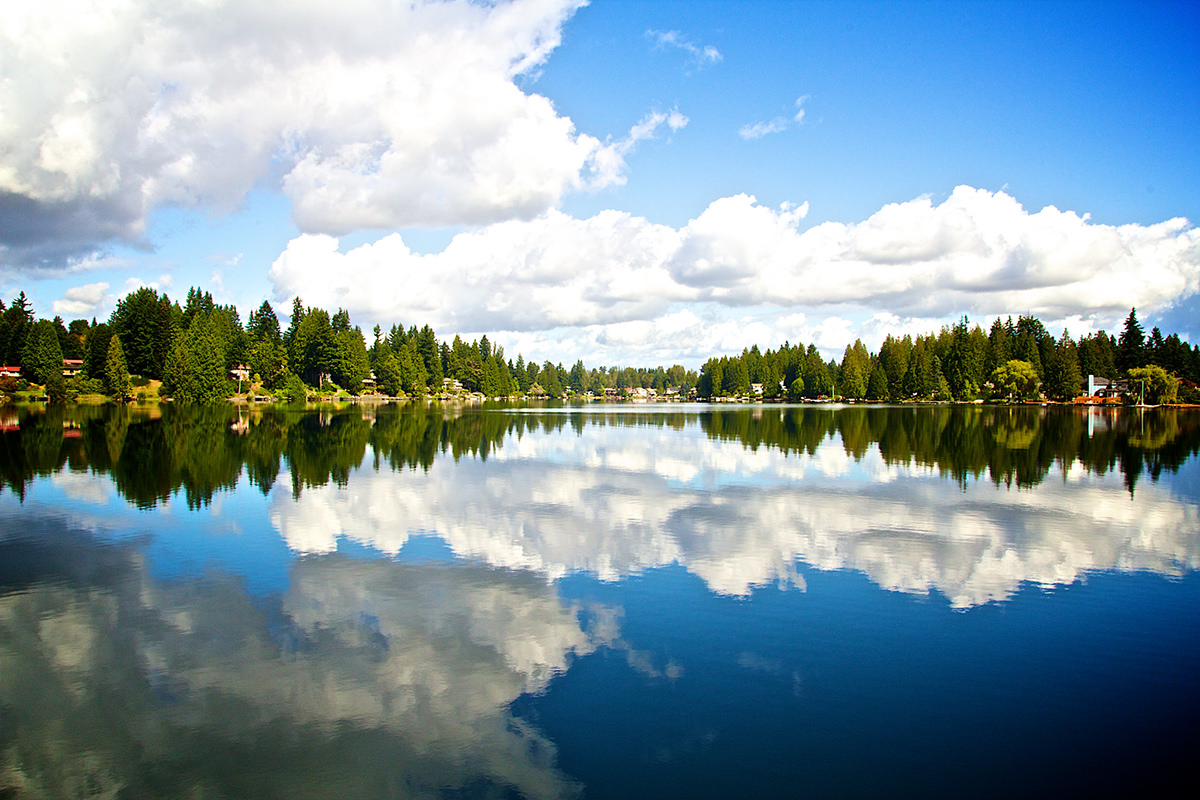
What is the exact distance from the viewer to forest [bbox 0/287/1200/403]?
9419cm

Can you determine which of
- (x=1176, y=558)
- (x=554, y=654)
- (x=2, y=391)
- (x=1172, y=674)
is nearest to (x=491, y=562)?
(x=554, y=654)

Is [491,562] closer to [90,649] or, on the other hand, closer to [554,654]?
[554,654]

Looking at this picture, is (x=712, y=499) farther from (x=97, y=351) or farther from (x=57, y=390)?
(x=97, y=351)

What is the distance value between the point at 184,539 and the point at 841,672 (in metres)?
13.6

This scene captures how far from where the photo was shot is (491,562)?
13.5 metres

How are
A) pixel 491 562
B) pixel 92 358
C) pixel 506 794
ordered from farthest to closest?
1. pixel 92 358
2. pixel 491 562
3. pixel 506 794

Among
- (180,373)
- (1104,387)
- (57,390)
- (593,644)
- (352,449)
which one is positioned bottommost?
(593,644)

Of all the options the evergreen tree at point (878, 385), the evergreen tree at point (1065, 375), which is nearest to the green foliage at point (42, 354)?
the evergreen tree at point (878, 385)

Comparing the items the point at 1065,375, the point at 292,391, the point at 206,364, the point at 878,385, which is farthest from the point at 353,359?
the point at 1065,375

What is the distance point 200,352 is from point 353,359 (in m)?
29.8

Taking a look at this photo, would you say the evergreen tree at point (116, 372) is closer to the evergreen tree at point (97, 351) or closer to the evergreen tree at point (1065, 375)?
the evergreen tree at point (97, 351)

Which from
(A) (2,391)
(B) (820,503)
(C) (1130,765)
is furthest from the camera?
(A) (2,391)

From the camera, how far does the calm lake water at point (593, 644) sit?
661 centimetres

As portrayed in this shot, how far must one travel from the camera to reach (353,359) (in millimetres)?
124188
